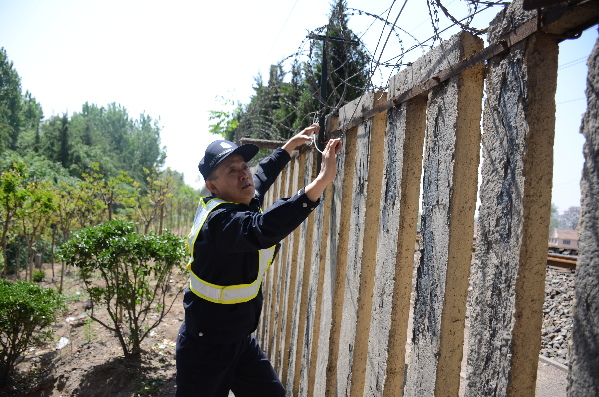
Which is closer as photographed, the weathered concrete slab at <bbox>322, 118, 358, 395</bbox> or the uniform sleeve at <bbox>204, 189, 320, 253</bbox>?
the uniform sleeve at <bbox>204, 189, 320, 253</bbox>

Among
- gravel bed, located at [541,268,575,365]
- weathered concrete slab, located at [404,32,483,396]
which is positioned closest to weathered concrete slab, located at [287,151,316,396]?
weathered concrete slab, located at [404,32,483,396]

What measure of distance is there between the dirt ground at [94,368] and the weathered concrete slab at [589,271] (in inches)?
185

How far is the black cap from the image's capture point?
262 cm

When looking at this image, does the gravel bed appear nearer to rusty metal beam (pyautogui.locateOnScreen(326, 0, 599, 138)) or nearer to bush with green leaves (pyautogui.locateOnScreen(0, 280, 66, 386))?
rusty metal beam (pyautogui.locateOnScreen(326, 0, 599, 138))

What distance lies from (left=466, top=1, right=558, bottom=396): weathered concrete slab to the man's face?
170 centimetres

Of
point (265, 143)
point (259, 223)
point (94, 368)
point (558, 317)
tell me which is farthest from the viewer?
point (558, 317)

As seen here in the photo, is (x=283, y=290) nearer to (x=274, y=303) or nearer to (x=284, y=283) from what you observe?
(x=284, y=283)

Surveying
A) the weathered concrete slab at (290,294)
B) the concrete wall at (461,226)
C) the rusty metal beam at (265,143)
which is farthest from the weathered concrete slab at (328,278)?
the rusty metal beam at (265,143)

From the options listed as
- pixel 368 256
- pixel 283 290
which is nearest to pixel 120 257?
pixel 283 290

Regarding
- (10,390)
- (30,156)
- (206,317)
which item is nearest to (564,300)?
(206,317)

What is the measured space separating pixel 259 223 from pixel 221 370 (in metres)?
1.19

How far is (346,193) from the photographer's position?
8.45ft

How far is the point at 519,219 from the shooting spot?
1123 millimetres

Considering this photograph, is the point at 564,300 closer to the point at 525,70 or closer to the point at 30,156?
the point at 525,70
